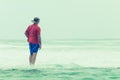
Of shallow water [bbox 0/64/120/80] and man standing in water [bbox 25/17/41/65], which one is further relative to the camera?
man standing in water [bbox 25/17/41/65]

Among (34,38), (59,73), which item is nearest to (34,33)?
(34,38)

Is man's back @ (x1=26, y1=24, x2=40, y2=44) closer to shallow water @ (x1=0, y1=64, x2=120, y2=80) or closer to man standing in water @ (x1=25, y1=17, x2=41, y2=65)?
man standing in water @ (x1=25, y1=17, x2=41, y2=65)

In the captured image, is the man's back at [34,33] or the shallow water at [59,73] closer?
the shallow water at [59,73]

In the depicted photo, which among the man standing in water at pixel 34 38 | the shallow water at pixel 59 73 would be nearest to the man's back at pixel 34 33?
the man standing in water at pixel 34 38

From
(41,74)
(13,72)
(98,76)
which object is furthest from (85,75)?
→ (13,72)

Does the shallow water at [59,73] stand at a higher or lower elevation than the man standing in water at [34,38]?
lower

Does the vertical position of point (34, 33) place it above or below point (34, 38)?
above

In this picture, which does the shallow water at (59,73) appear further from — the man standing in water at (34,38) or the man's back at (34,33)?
the man's back at (34,33)

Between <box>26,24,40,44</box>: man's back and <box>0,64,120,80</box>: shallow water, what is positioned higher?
<box>26,24,40,44</box>: man's back

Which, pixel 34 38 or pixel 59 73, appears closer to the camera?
pixel 59 73

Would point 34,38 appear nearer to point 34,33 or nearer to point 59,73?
point 34,33

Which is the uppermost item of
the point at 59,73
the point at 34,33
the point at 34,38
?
the point at 34,33

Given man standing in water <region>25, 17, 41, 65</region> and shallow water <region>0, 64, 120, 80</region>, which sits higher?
man standing in water <region>25, 17, 41, 65</region>

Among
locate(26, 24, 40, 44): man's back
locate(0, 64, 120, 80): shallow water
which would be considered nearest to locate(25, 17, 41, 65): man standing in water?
locate(26, 24, 40, 44): man's back
